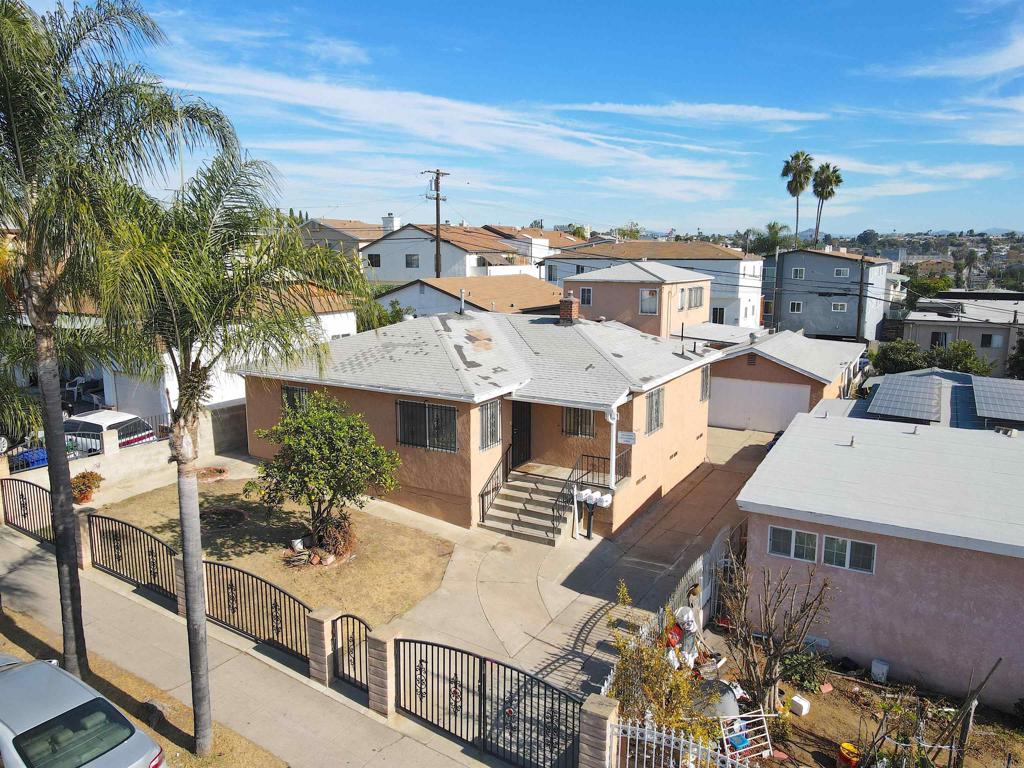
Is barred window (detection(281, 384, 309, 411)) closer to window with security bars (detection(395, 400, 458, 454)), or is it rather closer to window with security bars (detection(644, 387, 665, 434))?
window with security bars (detection(395, 400, 458, 454))

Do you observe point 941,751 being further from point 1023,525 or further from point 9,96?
point 9,96

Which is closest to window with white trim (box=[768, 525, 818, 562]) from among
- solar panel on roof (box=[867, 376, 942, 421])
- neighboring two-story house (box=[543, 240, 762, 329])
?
solar panel on roof (box=[867, 376, 942, 421])

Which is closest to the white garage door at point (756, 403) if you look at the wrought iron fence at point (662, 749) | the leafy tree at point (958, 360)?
the leafy tree at point (958, 360)

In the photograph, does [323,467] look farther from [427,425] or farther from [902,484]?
[902,484]

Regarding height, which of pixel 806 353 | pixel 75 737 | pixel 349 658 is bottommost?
pixel 349 658

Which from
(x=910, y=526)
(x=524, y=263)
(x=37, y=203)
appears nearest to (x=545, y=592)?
(x=910, y=526)

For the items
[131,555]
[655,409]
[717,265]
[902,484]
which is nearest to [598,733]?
[902,484]

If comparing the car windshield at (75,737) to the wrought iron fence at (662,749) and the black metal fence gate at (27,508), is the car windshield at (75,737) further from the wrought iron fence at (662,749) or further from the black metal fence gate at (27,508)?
the black metal fence gate at (27,508)
